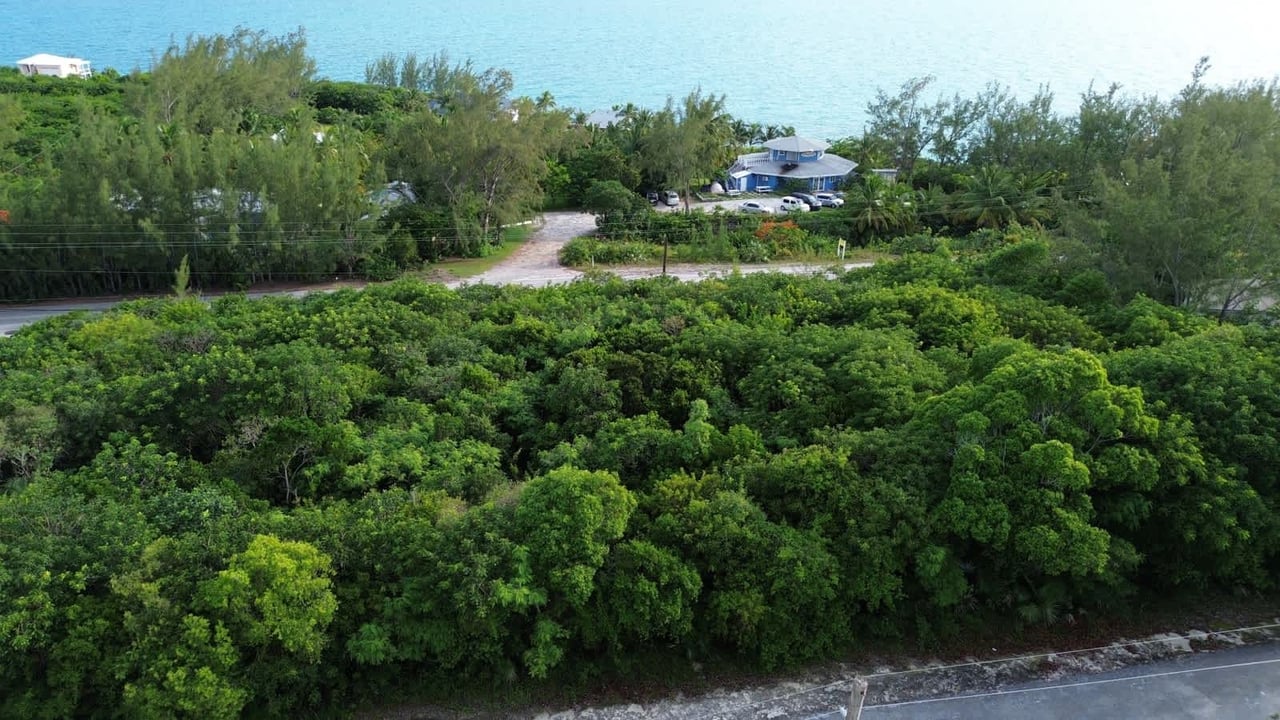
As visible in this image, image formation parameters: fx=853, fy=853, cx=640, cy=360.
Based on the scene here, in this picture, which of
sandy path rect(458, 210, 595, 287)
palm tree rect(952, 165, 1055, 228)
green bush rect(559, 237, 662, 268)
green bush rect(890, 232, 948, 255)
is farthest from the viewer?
palm tree rect(952, 165, 1055, 228)

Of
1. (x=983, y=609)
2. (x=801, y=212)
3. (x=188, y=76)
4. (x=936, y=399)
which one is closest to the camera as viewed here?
(x=983, y=609)

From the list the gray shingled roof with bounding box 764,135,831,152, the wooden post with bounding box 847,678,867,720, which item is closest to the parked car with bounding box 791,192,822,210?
the gray shingled roof with bounding box 764,135,831,152

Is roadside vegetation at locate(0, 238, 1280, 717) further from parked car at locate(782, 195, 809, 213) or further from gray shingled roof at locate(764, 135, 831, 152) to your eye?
gray shingled roof at locate(764, 135, 831, 152)

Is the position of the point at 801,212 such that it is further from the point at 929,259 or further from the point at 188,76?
the point at 188,76

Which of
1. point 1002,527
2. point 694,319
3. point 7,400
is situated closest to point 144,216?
point 7,400

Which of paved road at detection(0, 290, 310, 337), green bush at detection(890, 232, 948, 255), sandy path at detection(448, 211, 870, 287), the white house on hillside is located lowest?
paved road at detection(0, 290, 310, 337)

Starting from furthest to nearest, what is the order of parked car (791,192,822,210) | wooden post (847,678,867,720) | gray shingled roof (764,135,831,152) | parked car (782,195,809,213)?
gray shingled roof (764,135,831,152), parked car (791,192,822,210), parked car (782,195,809,213), wooden post (847,678,867,720)

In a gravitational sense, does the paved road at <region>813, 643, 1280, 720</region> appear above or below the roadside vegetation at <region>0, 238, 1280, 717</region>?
below
